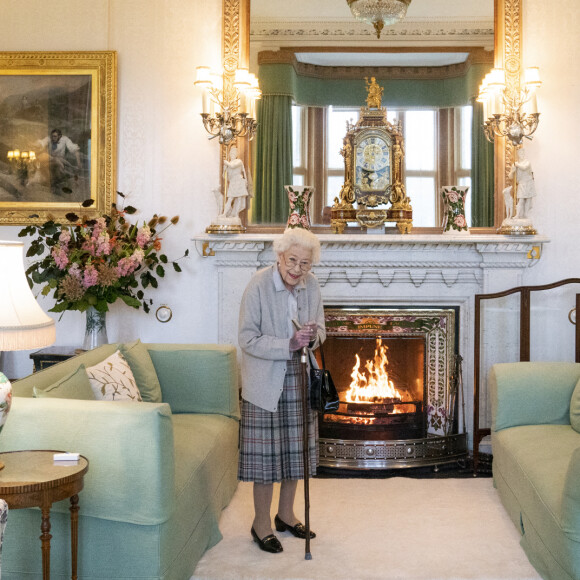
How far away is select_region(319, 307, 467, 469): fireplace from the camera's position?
15.8 feet

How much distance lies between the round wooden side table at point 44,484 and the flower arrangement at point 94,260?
1913 millimetres

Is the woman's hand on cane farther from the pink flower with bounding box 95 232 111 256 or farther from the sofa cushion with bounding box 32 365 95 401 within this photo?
the pink flower with bounding box 95 232 111 256

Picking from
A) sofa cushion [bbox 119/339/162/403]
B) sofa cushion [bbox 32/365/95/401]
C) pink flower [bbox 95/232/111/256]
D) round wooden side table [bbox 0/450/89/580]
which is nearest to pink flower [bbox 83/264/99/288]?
pink flower [bbox 95/232/111/256]

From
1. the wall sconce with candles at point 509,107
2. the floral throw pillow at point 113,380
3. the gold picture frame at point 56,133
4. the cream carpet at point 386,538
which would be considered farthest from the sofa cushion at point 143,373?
the wall sconce with candles at point 509,107

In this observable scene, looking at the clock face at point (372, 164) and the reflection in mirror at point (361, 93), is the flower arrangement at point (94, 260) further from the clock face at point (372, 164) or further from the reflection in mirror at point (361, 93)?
the clock face at point (372, 164)

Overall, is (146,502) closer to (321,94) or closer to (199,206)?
(199,206)

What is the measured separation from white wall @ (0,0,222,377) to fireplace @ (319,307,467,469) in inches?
35.2

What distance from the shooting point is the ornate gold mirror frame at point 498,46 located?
482cm

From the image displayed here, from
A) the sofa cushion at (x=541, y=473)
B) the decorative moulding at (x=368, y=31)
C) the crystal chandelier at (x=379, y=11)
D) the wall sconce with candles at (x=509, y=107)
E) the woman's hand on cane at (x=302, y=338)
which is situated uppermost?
the crystal chandelier at (x=379, y=11)

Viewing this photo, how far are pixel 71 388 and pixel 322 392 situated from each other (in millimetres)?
1016

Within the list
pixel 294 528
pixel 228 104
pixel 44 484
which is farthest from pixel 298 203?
pixel 44 484

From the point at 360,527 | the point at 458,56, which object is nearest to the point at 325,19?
the point at 458,56

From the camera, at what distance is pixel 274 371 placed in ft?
10.4

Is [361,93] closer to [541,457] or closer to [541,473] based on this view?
[541,457]
